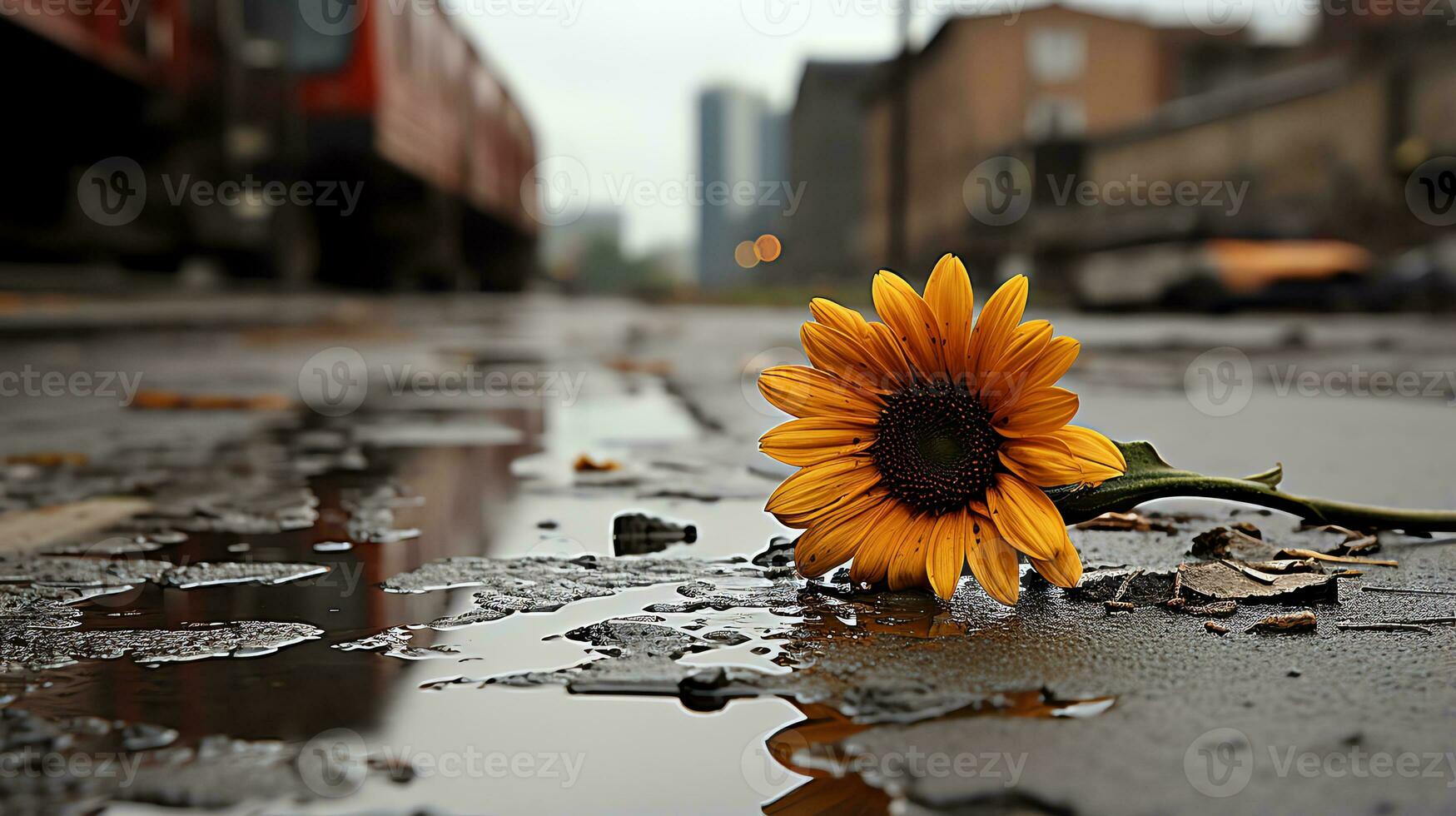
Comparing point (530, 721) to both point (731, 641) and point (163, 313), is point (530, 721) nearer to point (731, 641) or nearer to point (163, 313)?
point (731, 641)

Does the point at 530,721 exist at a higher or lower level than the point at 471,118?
lower

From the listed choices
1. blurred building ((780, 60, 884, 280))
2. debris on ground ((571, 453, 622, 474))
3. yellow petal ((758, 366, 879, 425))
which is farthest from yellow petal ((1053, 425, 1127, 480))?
blurred building ((780, 60, 884, 280))

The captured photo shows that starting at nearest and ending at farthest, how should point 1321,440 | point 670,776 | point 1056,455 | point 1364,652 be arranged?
point 670,776, point 1364,652, point 1056,455, point 1321,440

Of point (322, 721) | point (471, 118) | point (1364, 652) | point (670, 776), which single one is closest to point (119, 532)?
point (322, 721)
